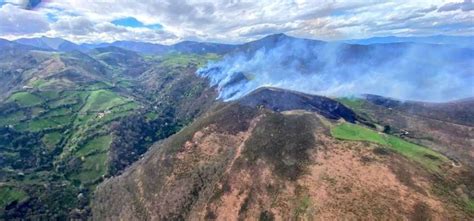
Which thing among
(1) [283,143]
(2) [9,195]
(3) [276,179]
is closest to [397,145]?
(1) [283,143]

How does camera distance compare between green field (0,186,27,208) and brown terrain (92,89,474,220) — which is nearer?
brown terrain (92,89,474,220)

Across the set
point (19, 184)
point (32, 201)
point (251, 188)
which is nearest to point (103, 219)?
point (32, 201)

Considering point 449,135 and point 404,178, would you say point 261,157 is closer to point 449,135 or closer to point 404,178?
point 404,178

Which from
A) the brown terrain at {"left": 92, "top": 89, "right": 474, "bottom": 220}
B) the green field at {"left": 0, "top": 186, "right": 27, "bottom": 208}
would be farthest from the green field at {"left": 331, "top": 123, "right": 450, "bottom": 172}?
the green field at {"left": 0, "top": 186, "right": 27, "bottom": 208}

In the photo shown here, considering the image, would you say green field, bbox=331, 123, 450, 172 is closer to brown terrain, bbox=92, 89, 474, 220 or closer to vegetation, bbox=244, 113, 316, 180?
brown terrain, bbox=92, 89, 474, 220

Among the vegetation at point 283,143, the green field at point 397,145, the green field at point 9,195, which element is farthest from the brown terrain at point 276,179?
the green field at point 9,195

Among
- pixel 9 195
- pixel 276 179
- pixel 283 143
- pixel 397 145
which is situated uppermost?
pixel 283 143

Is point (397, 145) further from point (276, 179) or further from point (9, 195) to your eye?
point (9, 195)
